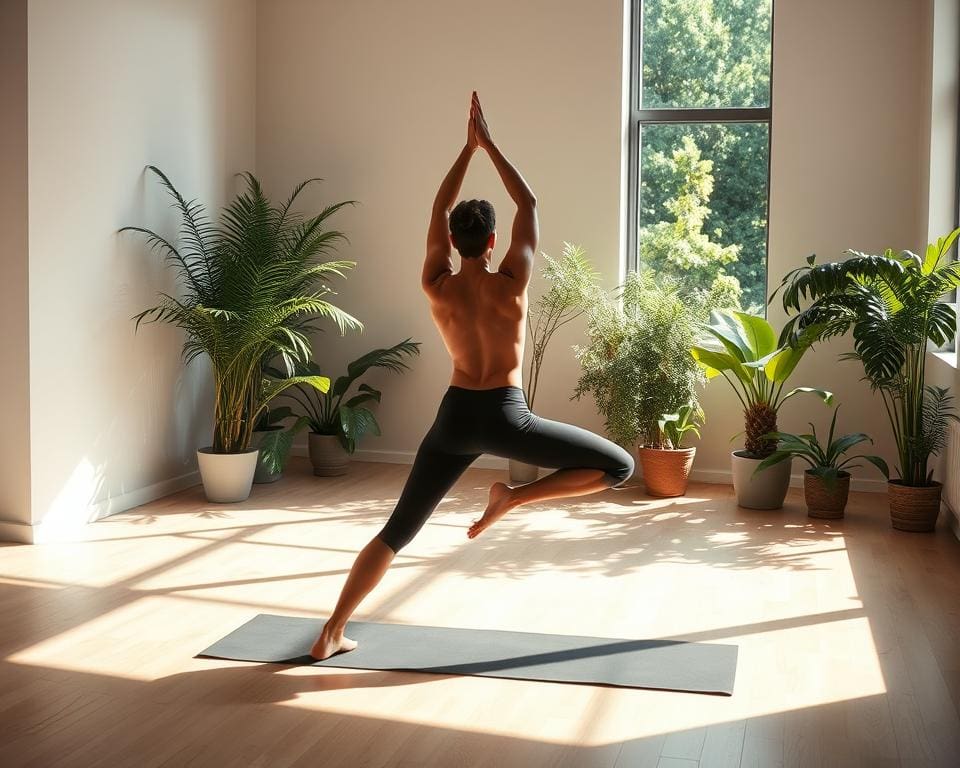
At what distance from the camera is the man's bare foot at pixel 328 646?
3408mm

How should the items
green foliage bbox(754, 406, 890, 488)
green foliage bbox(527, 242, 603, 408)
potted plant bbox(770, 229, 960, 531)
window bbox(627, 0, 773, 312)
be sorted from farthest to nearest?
window bbox(627, 0, 773, 312) → green foliage bbox(527, 242, 603, 408) → green foliage bbox(754, 406, 890, 488) → potted plant bbox(770, 229, 960, 531)

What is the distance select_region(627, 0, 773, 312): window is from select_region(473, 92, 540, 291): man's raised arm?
→ 3368mm

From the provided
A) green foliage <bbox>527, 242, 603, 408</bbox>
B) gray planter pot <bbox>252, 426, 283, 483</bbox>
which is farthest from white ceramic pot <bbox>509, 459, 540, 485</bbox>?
gray planter pot <bbox>252, 426, 283, 483</bbox>

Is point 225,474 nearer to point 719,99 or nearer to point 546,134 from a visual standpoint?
point 546,134

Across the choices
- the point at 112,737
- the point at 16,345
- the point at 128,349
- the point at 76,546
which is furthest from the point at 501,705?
the point at 128,349

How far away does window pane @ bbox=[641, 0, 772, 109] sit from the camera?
6.56m

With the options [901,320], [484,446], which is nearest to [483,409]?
[484,446]

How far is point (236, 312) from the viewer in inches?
228

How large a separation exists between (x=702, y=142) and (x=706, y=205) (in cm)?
39

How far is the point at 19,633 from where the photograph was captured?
3.70m

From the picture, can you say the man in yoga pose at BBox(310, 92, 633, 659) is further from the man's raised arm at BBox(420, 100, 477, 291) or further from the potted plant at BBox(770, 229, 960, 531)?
the potted plant at BBox(770, 229, 960, 531)

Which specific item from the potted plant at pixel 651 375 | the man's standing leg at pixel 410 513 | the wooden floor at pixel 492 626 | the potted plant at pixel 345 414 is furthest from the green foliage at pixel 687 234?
the man's standing leg at pixel 410 513

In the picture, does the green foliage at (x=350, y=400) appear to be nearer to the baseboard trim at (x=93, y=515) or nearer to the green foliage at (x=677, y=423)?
the baseboard trim at (x=93, y=515)

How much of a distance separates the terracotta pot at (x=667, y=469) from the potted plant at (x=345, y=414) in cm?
168
